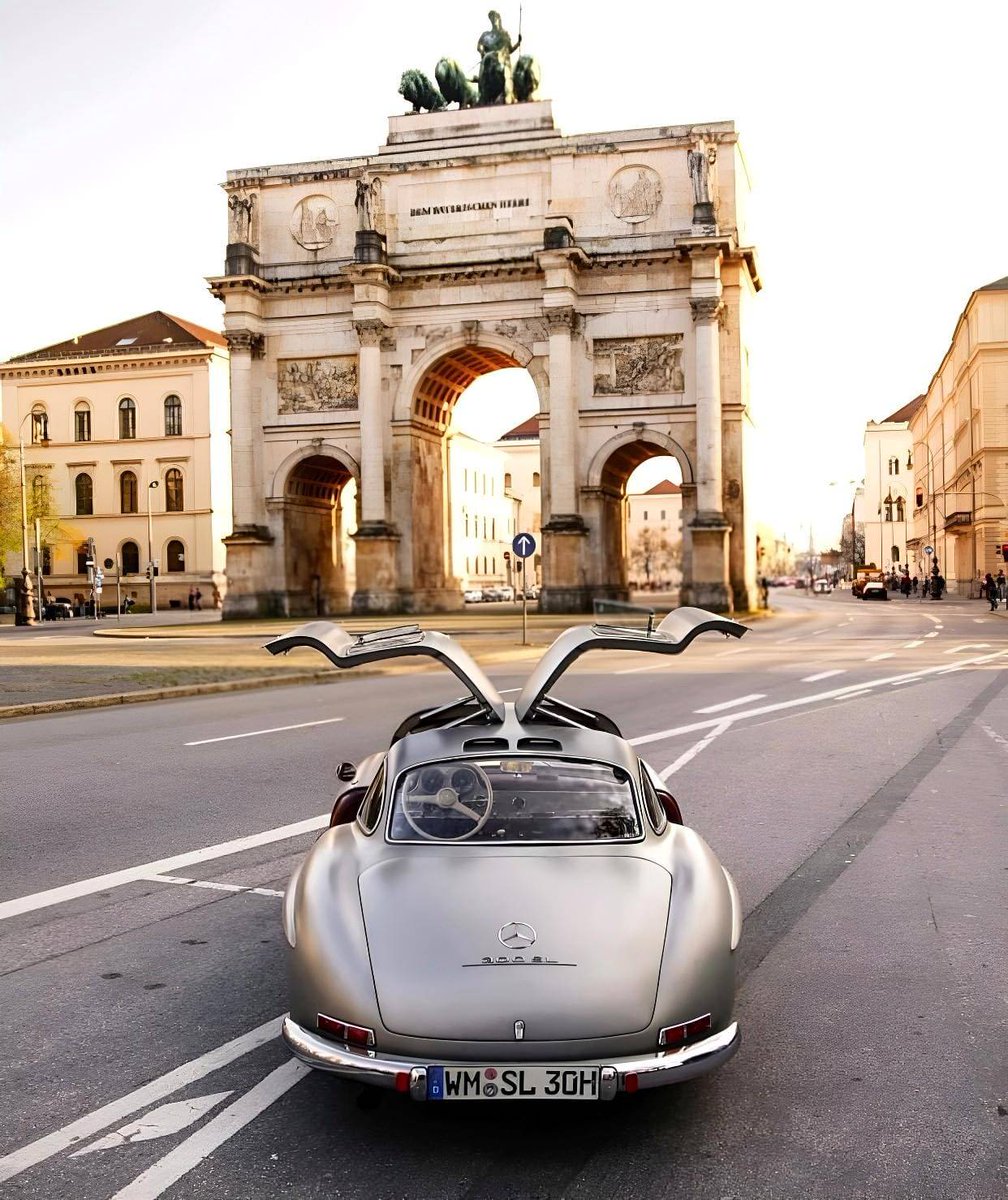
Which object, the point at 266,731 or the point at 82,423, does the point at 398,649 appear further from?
the point at 82,423

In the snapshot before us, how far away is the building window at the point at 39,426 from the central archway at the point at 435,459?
39190 mm

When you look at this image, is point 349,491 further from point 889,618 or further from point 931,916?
point 931,916

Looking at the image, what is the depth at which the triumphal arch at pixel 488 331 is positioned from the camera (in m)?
48.6

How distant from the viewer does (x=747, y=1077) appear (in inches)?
170

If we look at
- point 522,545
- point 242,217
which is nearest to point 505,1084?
point 522,545

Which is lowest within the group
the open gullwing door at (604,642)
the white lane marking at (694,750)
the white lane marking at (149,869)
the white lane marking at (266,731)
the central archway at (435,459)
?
the white lane marking at (694,750)

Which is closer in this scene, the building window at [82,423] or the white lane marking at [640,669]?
the white lane marking at [640,669]

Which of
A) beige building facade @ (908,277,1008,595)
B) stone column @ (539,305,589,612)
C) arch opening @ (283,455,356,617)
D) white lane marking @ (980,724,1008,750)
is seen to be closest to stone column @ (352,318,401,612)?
arch opening @ (283,455,356,617)

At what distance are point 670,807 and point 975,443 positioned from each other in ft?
274

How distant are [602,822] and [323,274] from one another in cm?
5024

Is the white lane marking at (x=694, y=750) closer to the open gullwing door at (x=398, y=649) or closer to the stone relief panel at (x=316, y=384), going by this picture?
the open gullwing door at (x=398, y=649)

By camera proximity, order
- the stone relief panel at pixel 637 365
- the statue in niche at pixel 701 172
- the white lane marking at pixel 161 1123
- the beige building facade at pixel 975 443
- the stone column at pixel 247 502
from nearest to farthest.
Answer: the white lane marking at pixel 161 1123 → the statue in niche at pixel 701 172 → the stone relief panel at pixel 637 365 → the stone column at pixel 247 502 → the beige building facade at pixel 975 443

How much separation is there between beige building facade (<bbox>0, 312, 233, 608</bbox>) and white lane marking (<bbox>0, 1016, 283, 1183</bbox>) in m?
77.0

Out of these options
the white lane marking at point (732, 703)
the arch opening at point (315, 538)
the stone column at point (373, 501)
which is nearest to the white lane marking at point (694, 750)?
the white lane marking at point (732, 703)
